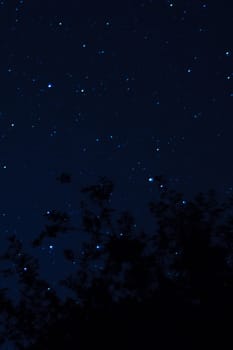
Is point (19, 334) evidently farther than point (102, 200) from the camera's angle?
No

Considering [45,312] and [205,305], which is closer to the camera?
[205,305]

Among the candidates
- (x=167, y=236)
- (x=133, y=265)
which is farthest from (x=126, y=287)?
(x=167, y=236)

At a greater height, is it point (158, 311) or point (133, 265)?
point (133, 265)

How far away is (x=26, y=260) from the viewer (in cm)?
955

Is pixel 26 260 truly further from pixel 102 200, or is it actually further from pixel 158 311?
pixel 158 311

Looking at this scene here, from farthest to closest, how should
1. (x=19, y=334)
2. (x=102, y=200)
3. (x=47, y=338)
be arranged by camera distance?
(x=102, y=200) < (x=19, y=334) < (x=47, y=338)

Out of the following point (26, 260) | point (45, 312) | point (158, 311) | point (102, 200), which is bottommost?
point (158, 311)

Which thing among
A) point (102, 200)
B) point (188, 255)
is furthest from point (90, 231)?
point (188, 255)

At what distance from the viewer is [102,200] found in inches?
392

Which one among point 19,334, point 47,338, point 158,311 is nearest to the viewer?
point 158,311

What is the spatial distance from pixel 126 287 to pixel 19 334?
2.18 metres

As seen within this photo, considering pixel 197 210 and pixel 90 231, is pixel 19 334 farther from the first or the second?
pixel 197 210

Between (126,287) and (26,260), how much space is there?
205cm

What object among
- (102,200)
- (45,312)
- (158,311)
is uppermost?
(102,200)
